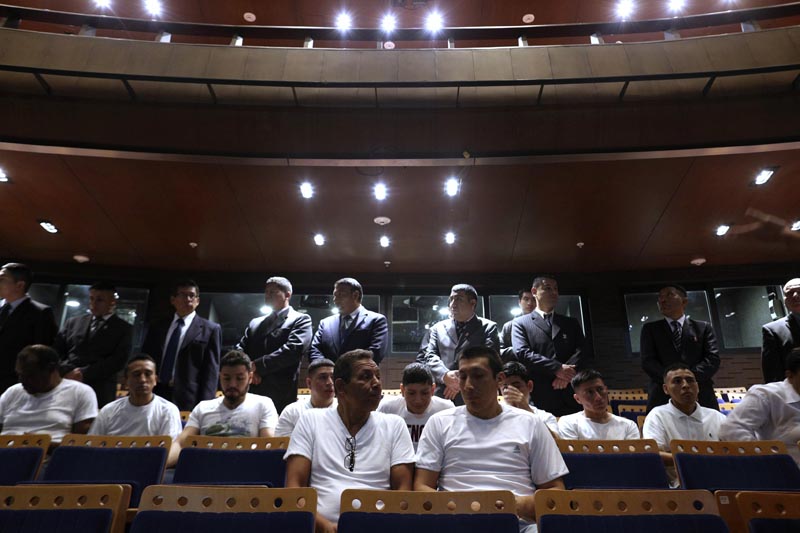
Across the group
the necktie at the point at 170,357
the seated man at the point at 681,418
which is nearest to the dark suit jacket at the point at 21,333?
the necktie at the point at 170,357

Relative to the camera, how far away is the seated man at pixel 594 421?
2.78 metres

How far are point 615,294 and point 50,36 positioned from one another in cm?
777

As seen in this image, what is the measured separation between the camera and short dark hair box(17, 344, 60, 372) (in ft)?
8.93

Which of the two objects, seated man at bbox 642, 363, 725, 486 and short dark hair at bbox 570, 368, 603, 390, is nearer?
seated man at bbox 642, 363, 725, 486

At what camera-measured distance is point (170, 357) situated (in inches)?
135

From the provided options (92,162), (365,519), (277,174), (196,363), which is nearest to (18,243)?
(92,162)

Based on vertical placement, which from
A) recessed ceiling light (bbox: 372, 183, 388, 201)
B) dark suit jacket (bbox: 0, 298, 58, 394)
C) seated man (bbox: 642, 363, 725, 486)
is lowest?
seated man (bbox: 642, 363, 725, 486)

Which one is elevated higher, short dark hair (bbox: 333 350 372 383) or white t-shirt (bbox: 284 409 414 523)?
short dark hair (bbox: 333 350 372 383)

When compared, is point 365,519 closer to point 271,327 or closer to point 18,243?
point 271,327

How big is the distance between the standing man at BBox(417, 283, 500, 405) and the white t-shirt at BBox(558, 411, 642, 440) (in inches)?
26.4

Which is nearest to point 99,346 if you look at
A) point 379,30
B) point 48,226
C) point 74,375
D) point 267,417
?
point 74,375

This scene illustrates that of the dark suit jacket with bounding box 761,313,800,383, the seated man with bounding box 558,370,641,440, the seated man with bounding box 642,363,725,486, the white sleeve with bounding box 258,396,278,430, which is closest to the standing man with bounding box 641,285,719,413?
the dark suit jacket with bounding box 761,313,800,383

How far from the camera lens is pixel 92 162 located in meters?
4.80

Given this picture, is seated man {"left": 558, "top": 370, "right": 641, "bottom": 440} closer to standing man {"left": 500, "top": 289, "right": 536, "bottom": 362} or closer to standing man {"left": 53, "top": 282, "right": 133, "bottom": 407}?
standing man {"left": 500, "top": 289, "right": 536, "bottom": 362}
